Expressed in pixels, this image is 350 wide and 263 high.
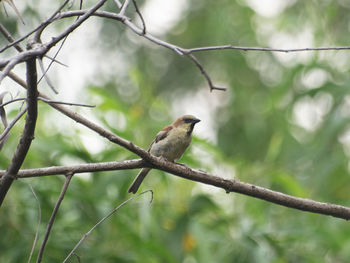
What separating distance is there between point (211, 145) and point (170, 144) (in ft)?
3.50

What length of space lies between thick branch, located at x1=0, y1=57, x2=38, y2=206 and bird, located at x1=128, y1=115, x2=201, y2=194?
2582 millimetres

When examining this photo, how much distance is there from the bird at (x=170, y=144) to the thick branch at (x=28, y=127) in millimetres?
2582

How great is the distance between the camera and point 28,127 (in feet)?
7.13

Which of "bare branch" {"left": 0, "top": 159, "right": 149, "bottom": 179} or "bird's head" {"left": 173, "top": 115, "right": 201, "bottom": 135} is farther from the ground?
"bare branch" {"left": 0, "top": 159, "right": 149, "bottom": 179}

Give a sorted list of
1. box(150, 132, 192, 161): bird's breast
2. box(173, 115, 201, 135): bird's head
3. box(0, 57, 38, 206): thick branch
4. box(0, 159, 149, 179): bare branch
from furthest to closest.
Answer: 1. box(173, 115, 201, 135): bird's head
2. box(150, 132, 192, 161): bird's breast
3. box(0, 159, 149, 179): bare branch
4. box(0, 57, 38, 206): thick branch

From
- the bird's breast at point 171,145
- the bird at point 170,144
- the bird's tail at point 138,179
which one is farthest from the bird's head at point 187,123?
the bird's tail at point 138,179

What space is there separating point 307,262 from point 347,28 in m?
4.45

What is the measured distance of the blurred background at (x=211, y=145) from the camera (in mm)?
5316

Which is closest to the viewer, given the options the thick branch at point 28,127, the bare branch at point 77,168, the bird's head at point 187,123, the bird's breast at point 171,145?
the thick branch at point 28,127

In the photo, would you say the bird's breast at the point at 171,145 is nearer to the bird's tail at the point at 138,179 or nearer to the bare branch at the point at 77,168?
the bird's tail at the point at 138,179

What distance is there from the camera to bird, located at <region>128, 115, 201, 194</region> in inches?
193

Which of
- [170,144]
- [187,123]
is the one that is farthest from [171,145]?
[187,123]

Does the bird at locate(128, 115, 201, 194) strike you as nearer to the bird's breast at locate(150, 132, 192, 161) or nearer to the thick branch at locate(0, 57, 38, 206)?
the bird's breast at locate(150, 132, 192, 161)

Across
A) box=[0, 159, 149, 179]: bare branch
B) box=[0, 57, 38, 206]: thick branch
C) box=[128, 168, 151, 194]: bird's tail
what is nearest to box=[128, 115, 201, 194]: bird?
box=[128, 168, 151, 194]: bird's tail
